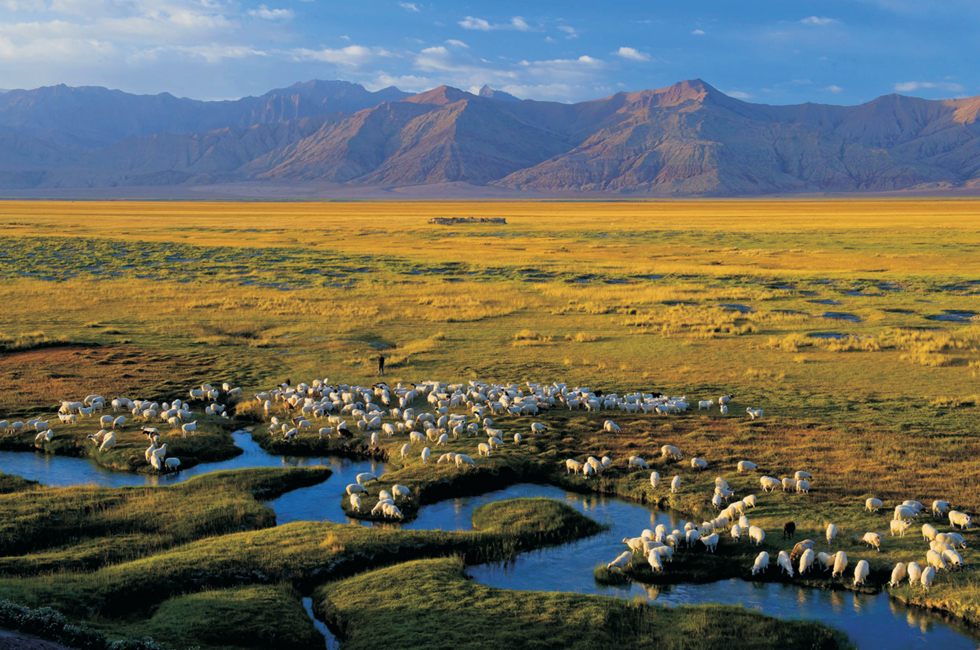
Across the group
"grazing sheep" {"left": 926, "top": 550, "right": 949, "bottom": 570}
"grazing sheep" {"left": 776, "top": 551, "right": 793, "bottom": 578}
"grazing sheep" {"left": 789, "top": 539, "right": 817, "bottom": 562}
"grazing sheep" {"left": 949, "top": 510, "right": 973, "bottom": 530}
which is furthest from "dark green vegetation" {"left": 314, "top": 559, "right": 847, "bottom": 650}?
"grazing sheep" {"left": 949, "top": 510, "right": 973, "bottom": 530}

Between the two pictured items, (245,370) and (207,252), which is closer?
(245,370)

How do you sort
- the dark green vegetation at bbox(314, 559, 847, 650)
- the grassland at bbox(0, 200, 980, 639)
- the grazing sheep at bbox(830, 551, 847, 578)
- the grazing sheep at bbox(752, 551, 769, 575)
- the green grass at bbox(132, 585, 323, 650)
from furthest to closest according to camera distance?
1. the grassland at bbox(0, 200, 980, 639)
2. the grazing sheep at bbox(752, 551, 769, 575)
3. the grazing sheep at bbox(830, 551, 847, 578)
4. the dark green vegetation at bbox(314, 559, 847, 650)
5. the green grass at bbox(132, 585, 323, 650)

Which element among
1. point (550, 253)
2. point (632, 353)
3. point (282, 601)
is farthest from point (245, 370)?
point (550, 253)

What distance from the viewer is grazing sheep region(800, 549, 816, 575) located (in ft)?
43.6

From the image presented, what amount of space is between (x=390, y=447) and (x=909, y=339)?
80.0 ft

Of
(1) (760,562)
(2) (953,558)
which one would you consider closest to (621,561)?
(1) (760,562)

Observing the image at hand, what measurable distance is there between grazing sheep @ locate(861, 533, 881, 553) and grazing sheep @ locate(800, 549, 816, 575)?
53.8 inches

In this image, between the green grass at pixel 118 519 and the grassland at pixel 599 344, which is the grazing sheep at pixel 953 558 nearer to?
the grassland at pixel 599 344

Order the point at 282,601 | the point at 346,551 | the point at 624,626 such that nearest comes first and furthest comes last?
the point at 624,626 → the point at 282,601 → the point at 346,551

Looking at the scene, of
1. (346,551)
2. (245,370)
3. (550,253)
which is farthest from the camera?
(550,253)

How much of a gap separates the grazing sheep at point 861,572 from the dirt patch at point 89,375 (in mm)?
21534

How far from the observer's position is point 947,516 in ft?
50.2

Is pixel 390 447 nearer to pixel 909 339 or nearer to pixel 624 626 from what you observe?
pixel 624 626

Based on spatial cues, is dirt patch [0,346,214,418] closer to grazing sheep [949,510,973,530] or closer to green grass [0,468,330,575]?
green grass [0,468,330,575]
